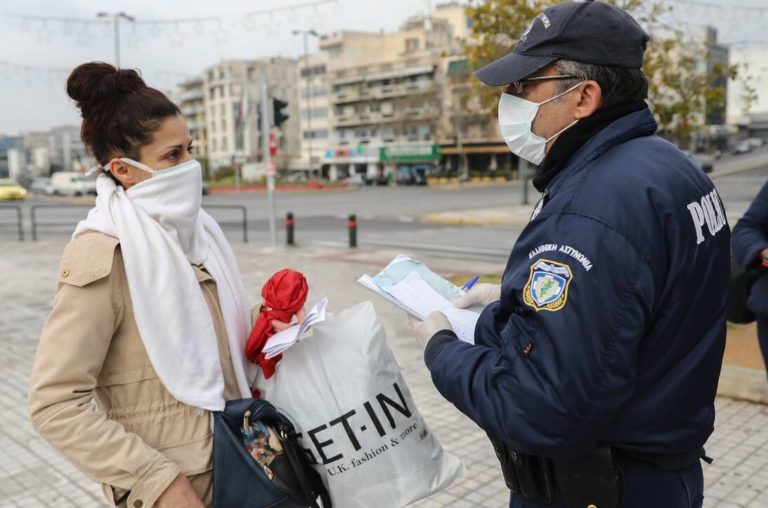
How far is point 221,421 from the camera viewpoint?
1.84 m

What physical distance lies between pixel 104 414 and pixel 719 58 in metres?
15.3

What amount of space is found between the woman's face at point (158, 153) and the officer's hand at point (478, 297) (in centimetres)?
91

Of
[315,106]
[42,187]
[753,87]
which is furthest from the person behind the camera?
[315,106]

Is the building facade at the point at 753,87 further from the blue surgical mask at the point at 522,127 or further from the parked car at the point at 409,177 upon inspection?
the parked car at the point at 409,177

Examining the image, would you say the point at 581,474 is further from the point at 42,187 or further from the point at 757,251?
the point at 42,187

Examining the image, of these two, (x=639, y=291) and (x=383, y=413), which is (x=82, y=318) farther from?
(x=639, y=291)

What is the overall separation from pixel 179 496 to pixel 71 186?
53909mm

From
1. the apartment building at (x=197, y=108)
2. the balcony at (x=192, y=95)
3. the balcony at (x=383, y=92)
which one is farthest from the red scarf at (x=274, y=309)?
the balcony at (x=192, y=95)

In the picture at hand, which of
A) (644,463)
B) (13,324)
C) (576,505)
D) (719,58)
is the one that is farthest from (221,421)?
(719,58)

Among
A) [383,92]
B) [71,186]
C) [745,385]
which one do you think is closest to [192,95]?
[383,92]

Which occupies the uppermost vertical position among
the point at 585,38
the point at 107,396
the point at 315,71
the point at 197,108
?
the point at 315,71

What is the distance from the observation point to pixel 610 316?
136cm

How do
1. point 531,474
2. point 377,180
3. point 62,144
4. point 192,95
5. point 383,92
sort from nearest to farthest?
point 531,474 < point 377,180 < point 383,92 < point 192,95 < point 62,144

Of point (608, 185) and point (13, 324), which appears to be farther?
point (13, 324)
